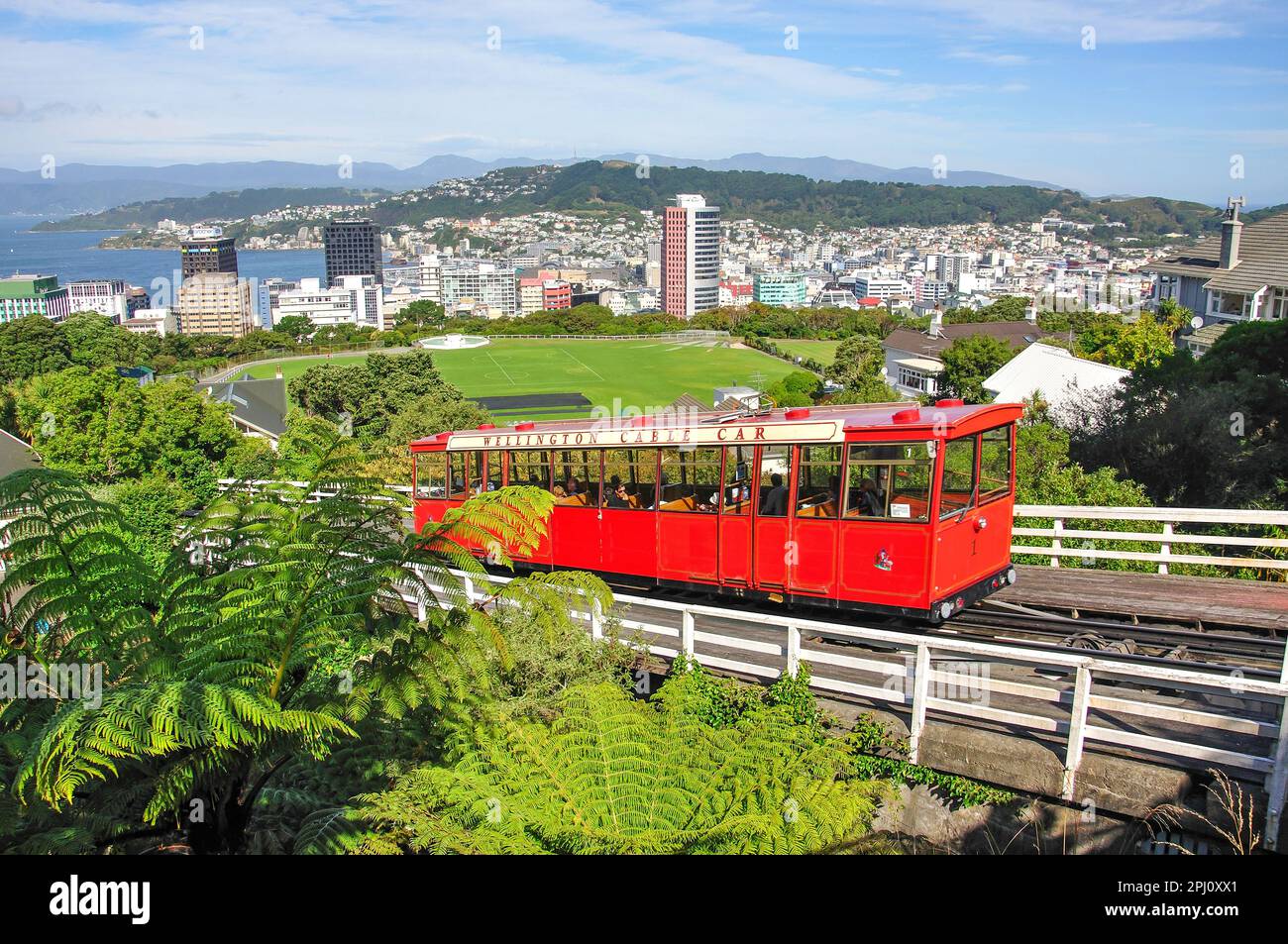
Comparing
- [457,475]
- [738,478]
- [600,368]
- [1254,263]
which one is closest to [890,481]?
[738,478]

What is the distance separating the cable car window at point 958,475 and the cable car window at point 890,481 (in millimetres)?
389

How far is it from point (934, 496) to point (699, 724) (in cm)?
441

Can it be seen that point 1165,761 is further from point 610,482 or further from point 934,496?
point 610,482

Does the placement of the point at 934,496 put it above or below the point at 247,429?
above

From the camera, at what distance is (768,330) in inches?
6196

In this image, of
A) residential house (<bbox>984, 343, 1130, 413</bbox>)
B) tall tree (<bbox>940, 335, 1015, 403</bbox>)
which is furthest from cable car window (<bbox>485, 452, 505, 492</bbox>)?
tall tree (<bbox>940, 335, 1015, 403</bbox>)

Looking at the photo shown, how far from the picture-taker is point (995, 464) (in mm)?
12625

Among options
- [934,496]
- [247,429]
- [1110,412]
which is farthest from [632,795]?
[247,429]

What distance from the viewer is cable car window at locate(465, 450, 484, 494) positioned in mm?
17547

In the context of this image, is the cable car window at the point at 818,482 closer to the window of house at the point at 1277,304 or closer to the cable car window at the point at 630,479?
the cable car window at the point at 630,479

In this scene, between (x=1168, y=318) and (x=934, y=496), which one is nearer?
(x=934, y=496)

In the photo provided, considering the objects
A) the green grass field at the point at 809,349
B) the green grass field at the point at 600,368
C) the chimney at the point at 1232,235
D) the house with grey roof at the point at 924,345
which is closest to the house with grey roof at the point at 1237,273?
the chimney at the point at 1232,235

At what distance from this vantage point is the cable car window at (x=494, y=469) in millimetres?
16953
